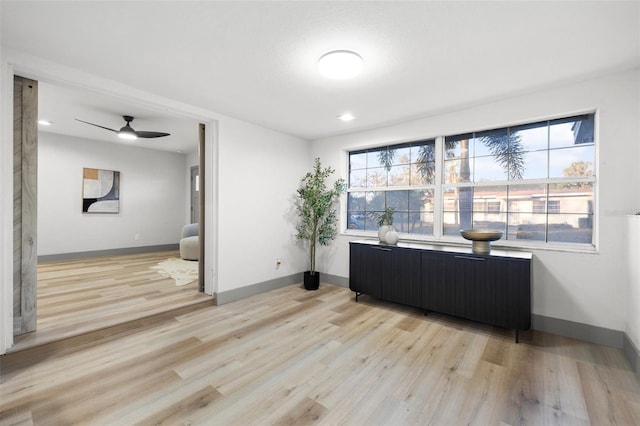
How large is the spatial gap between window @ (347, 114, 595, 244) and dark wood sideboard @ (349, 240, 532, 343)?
0.44 meters

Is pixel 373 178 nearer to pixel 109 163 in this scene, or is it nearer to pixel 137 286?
pixel 137 286

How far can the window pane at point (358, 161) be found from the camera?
4.38 m

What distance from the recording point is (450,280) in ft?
9.55

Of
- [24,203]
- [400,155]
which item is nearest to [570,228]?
[400,155]

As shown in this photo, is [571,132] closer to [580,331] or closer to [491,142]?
[491,142]

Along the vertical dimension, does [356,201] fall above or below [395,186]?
below

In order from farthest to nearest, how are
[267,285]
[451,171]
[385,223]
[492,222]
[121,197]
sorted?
1. [121,197]
2. [267,285]
3. [385,223]
4. [451,171]
5. [492,222]

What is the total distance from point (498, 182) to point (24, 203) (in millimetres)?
4681

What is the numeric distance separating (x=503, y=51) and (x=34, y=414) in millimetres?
3913

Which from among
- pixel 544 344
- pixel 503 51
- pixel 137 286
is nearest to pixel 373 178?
pixel 503 51

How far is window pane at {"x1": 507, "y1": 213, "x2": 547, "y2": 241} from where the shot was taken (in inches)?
114

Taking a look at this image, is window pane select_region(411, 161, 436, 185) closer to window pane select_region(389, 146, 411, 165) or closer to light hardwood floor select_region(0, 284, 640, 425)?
window pane select_region(389, 146, 411, 165)

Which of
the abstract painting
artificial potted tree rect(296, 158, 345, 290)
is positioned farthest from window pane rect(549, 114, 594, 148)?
the abstract painting

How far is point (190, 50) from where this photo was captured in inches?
81.7
